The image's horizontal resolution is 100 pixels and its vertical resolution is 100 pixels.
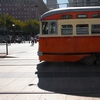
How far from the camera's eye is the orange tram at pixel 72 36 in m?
12.5

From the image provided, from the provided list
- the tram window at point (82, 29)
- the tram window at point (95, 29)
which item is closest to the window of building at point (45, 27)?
the tram window at point (82, 29)

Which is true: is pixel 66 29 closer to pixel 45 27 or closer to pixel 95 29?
pixel 45 27

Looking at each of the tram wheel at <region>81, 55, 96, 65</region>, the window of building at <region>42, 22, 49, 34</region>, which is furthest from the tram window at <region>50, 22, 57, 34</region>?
the tram wheel at <region>81, 55, 96, 65</region>

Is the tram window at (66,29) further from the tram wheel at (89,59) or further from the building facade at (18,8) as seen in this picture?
the building facade at (18,8)

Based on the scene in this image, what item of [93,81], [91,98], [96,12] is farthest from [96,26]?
[91,98]

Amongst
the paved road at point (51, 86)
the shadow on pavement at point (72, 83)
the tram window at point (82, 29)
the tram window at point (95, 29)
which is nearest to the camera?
the paved road at point (51, 86)

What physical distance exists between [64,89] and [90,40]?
17.1 ft

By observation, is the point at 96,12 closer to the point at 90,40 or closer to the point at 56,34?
the point at 90,40

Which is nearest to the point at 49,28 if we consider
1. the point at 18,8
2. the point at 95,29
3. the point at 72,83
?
the point at 95,29

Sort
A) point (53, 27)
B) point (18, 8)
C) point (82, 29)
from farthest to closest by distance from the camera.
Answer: point (18, 8), point (53, 27), point (82, 29)

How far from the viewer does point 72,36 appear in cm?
1255

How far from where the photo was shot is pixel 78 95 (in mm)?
6984

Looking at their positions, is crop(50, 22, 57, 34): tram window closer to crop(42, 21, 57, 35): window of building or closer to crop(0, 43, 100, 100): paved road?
crop(42, 21, 57, 35): window of building

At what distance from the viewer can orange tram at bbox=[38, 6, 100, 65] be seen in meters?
12.5
